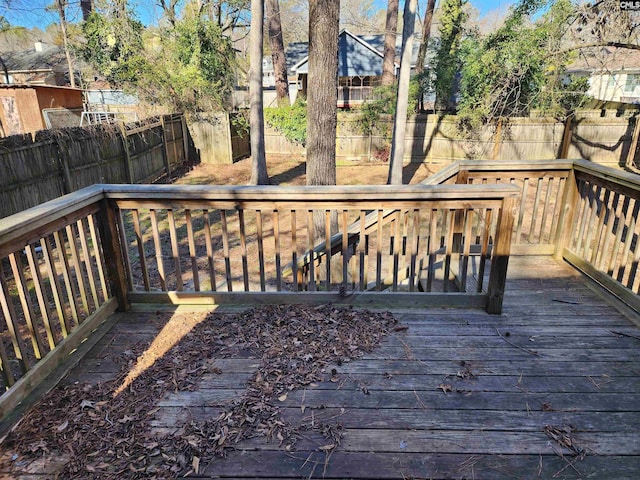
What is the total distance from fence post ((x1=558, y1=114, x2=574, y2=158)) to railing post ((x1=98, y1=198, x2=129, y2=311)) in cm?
1335

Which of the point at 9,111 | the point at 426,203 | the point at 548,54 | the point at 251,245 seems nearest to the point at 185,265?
the point at 251,245

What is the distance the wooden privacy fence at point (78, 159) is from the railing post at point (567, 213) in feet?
24.8

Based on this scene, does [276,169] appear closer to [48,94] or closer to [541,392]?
[48,94]

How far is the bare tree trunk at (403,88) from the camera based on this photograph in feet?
29.1

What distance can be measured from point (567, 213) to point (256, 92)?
320 inches

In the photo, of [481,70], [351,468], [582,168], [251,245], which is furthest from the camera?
[481,70]

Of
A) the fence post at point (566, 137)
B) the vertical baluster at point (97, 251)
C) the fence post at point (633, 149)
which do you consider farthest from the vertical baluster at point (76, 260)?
the fence post at point (633, 149)

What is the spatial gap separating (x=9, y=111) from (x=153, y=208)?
46.3 ft

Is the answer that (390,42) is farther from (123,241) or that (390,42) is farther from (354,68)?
(123,241)

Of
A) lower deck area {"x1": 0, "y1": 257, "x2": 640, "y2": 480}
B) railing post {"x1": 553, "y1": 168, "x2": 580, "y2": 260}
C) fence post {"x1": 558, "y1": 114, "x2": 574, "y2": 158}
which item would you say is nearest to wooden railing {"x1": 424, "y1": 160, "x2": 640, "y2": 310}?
railing post {"x1": 553, "y1": 168, "x2": 580, "y2": 260}

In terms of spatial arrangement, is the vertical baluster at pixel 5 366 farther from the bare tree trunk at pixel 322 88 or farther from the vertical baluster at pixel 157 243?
the bare tree trunk at pixel 322 88

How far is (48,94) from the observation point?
14.3m

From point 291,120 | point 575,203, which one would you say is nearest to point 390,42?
point 291,120

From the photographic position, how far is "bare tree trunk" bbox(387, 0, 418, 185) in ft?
29.1
